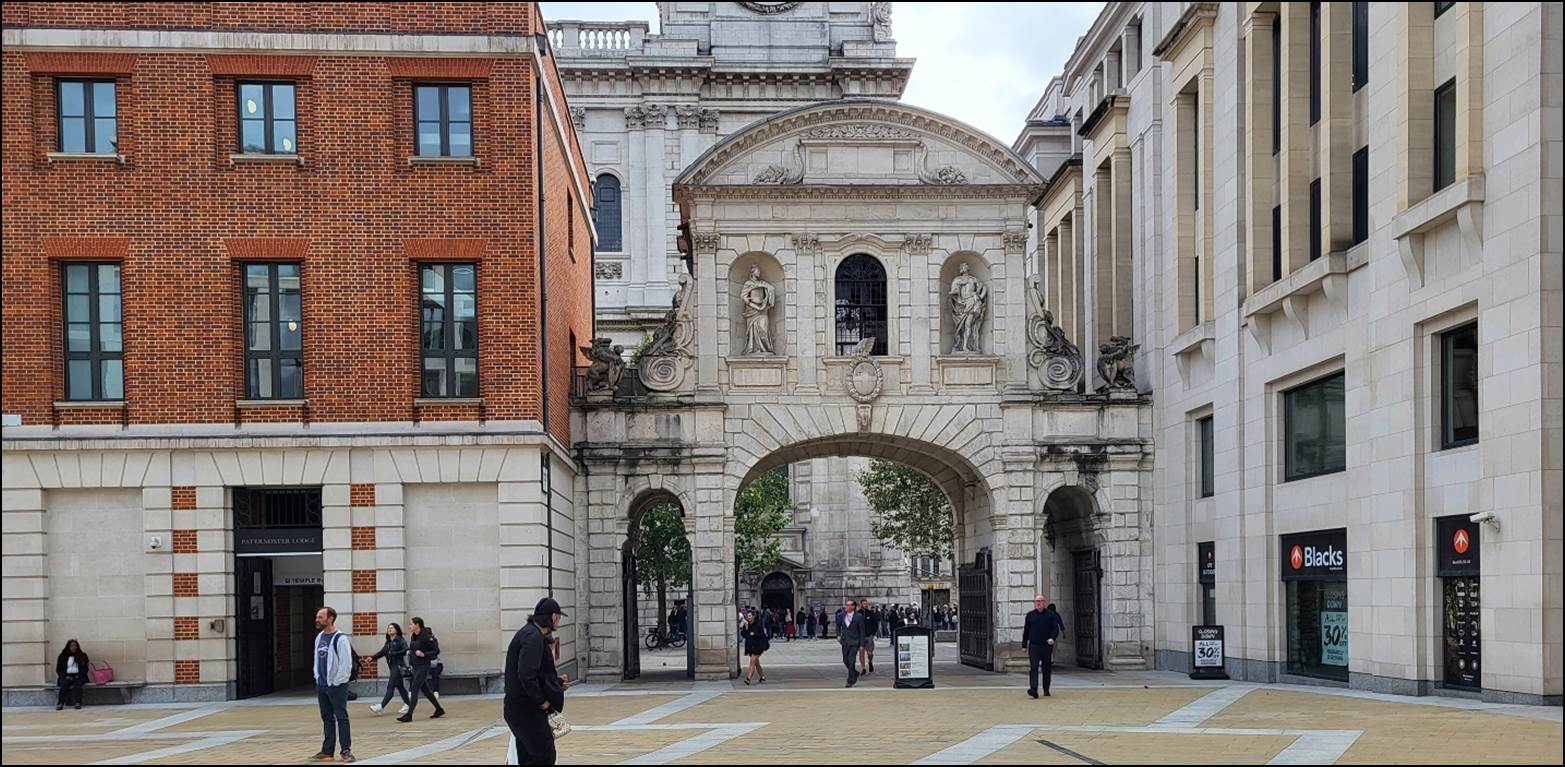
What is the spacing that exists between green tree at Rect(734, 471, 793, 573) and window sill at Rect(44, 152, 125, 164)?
2728cm

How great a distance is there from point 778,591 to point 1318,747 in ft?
187

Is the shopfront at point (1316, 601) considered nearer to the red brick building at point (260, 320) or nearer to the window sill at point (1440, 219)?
the window sill at point (1440, 219)

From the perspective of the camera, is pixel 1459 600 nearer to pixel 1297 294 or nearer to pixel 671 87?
pixel 1297 294

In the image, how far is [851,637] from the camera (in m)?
31.5

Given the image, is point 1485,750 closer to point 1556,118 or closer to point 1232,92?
point 1556,118

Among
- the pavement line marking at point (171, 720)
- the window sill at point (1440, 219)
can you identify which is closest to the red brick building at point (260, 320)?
the pavement line marking at point (171, 720)

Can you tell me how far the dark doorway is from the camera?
242 feet

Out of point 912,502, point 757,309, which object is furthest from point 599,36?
point 757,309

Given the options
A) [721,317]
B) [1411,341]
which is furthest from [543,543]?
[1411,341]

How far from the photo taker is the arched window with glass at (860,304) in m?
34.8

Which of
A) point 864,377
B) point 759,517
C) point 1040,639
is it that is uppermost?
point 864,377

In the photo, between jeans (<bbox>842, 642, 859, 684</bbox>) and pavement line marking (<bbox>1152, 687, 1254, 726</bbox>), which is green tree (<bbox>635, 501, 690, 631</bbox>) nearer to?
jeans (<bbox>842, 642, 859, 684</bbox>)

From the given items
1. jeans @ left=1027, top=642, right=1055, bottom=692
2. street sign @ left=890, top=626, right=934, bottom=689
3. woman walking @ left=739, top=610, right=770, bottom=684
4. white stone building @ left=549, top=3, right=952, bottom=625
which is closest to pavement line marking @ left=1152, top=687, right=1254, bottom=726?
jeans @ left=1027, top=642, right=1055, bottom=692

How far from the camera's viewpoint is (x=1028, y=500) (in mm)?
34156
